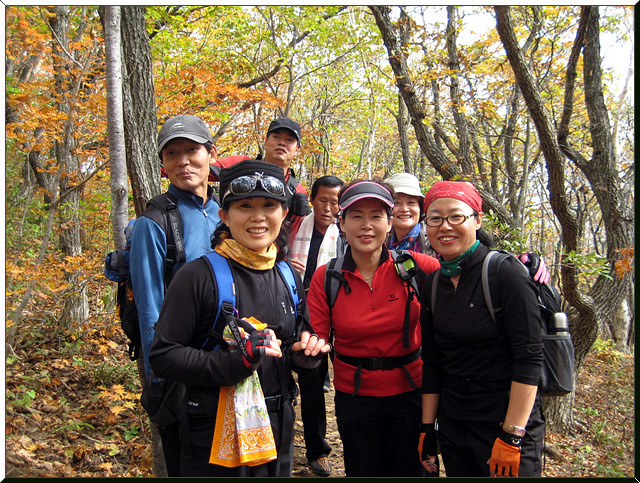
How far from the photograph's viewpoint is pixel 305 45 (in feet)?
41.4

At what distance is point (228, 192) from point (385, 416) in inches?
67.5

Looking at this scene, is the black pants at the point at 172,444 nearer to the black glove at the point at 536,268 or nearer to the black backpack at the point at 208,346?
the black backpack at the point at 208,346

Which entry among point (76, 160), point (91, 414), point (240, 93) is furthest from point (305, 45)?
point (91, 414)

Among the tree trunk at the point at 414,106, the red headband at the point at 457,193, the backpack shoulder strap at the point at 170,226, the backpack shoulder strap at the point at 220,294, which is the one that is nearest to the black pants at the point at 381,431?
the backpack shoulder strap at the point at 220,294

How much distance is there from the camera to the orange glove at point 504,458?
2.14 metres

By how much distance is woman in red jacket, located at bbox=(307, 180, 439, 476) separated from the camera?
8.78 feet

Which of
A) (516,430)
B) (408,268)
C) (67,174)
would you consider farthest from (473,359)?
(67,174)

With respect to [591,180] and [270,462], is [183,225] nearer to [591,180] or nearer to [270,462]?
[270,462]

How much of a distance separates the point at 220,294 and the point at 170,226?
0.82 metres

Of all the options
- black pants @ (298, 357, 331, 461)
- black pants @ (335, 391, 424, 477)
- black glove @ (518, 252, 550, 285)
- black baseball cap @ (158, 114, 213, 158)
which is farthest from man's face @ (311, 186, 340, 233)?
black glove @ (518, 252, 550, 285)

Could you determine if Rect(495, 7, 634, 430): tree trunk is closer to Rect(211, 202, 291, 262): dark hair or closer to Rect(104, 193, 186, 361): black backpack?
Rect(211, 202, 291, 262): dark hair

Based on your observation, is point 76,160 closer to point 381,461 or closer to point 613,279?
point 381,461

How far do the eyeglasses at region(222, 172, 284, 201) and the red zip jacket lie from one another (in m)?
0.87

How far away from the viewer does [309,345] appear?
→ 2150mm
